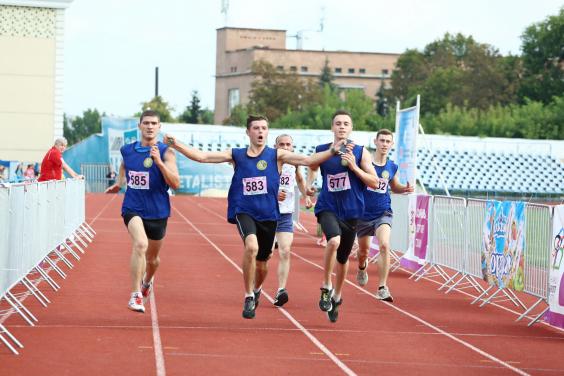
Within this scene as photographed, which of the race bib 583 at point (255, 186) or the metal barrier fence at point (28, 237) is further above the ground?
the race bib 583 at point (255, 186)

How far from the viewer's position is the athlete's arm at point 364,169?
11852 millimetres

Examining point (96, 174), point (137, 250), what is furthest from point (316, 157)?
point (96, 174)

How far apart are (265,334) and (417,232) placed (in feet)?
29.2

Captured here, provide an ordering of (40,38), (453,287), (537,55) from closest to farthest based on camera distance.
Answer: (453,287), (40,38), (537,55)

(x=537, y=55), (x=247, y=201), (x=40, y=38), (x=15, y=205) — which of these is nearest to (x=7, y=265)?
(x=15, y=205)

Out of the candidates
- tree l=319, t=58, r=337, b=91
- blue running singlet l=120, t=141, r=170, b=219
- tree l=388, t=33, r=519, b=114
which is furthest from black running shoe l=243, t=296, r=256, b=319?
tree l=319, t=58, r=337, b=91

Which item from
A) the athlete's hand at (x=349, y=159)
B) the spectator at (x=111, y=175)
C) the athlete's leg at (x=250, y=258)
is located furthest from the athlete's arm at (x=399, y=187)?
the spectator at (x=111, y=175)

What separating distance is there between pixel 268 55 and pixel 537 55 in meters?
37.0

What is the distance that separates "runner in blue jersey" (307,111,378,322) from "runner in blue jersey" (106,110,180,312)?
1.61m

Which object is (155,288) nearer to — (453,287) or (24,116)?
(453,287)

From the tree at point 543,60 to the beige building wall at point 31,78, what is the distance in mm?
66859

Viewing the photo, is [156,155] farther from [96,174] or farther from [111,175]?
[96,174]

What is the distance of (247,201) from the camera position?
→ 1195 cm

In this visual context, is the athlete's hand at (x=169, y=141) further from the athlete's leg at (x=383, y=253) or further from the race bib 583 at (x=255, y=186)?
the athlete's leg at (x=383, y=253)
